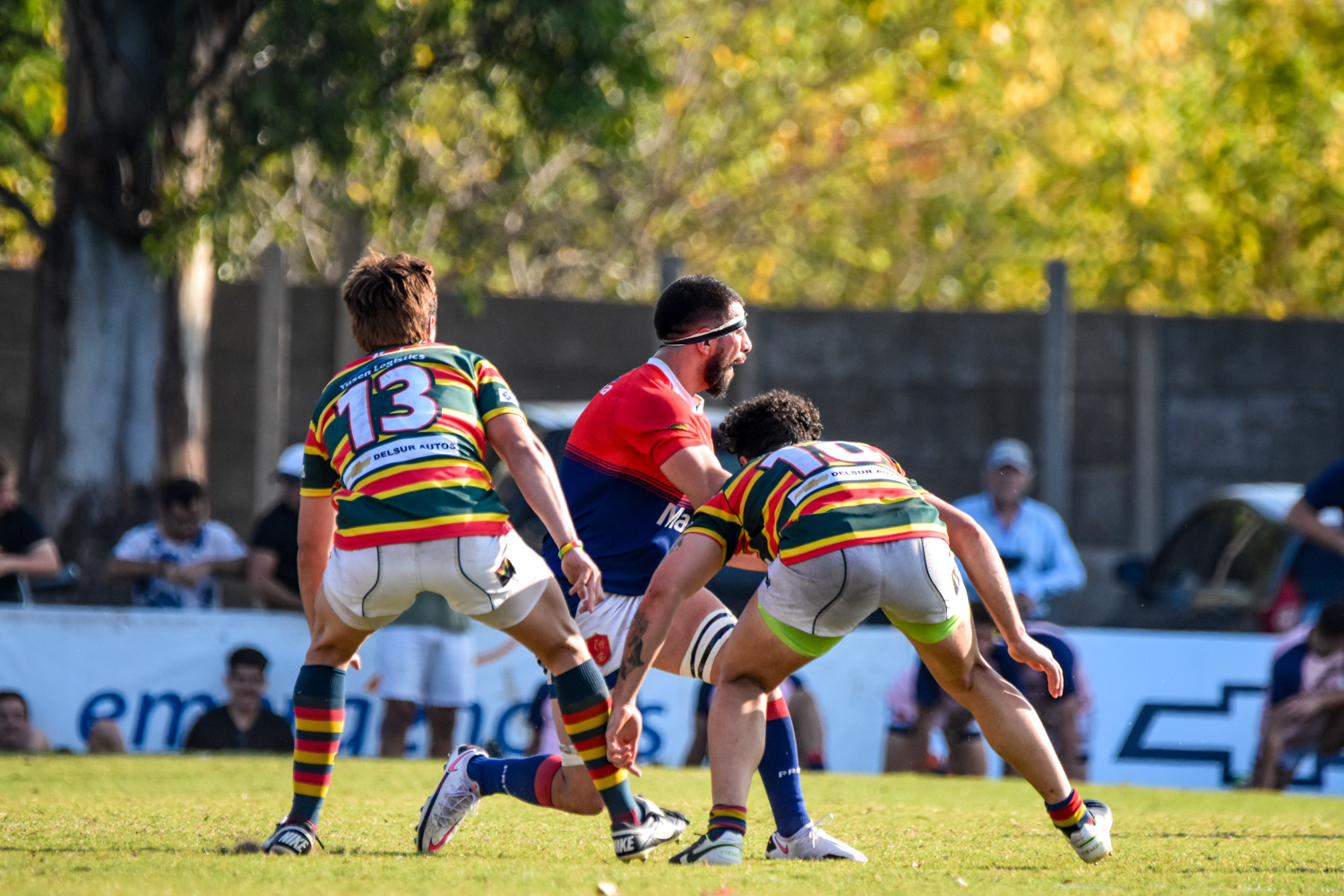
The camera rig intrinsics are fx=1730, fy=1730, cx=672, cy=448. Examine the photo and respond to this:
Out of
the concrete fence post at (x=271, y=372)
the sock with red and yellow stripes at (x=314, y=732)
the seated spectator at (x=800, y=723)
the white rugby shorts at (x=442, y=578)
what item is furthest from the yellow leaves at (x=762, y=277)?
the white rugby shorts at (x=442, y=578)

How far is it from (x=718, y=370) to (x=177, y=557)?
20.7ft

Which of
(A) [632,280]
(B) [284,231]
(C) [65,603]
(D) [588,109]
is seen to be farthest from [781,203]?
(C) [65,603]

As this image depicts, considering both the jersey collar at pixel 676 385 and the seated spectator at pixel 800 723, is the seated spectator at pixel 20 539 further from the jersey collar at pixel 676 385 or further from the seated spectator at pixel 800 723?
the jersey collar at pixel 676 385

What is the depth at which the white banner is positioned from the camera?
9.97 meters

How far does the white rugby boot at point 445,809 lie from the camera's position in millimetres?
5293

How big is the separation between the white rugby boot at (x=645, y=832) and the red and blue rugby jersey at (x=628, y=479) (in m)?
0.66

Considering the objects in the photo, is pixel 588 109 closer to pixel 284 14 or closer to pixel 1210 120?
pixel 284 14

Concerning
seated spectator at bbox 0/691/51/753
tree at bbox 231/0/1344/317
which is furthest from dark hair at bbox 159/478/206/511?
tree at bbox 231/0/1344/317

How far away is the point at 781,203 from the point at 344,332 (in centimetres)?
1239

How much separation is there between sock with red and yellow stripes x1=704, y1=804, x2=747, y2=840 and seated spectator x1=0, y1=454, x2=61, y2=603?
6.47 m

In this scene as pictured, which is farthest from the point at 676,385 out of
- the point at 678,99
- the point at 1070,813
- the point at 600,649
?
the point at 678,99

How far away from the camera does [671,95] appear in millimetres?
22375

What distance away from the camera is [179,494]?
35.0ft

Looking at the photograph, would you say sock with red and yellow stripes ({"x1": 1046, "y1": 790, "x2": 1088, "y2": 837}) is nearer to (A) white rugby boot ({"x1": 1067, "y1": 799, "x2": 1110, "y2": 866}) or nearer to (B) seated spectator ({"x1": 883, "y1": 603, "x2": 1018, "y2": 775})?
(A) white rugby boot ({"x1": 1067, "y1": 799, "x2": 1110, "y2": 866})
